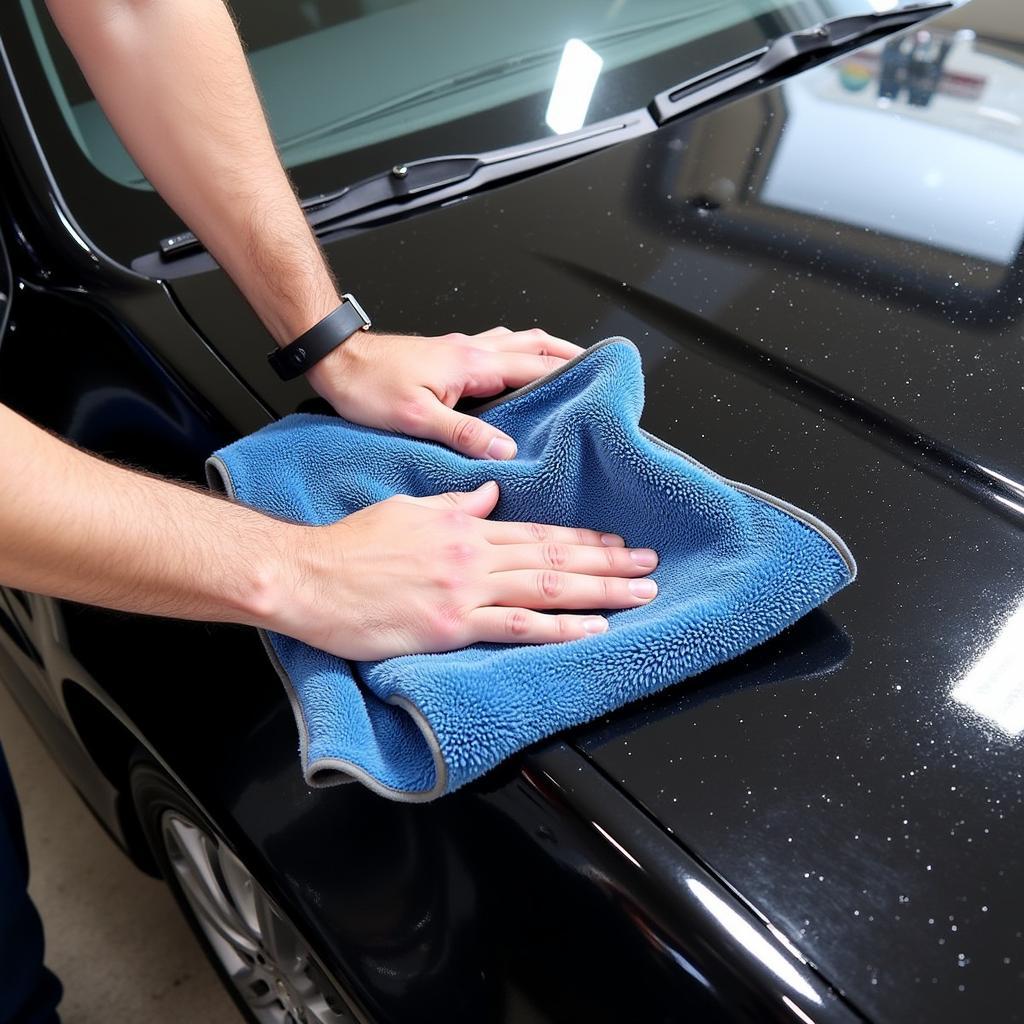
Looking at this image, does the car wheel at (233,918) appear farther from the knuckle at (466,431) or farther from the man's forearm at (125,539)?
the knuckle at (466,431)

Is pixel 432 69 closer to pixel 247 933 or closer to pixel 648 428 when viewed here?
pixel 648 428

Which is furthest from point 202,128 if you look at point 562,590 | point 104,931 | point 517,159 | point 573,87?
point 104,931

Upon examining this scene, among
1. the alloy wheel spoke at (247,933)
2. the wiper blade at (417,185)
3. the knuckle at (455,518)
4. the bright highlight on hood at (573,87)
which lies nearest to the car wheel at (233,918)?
the alloy wheel spoke at (247,933)

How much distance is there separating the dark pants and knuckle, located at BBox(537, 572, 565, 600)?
67 cm

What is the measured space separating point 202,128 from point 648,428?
0.58m

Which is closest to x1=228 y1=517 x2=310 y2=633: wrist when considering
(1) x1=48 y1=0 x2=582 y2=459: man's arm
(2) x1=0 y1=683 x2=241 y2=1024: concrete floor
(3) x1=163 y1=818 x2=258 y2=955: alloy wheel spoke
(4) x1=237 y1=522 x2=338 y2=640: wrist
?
(4) x1=237 y1=522 x2=338 y2=640: wrist

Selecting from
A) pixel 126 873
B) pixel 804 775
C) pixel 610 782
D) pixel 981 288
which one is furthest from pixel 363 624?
pixel 126 873

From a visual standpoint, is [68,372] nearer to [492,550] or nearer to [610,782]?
[492,550]

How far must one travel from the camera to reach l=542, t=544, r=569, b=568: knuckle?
33.0 inches

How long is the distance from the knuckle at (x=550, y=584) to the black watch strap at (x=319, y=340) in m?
0.35

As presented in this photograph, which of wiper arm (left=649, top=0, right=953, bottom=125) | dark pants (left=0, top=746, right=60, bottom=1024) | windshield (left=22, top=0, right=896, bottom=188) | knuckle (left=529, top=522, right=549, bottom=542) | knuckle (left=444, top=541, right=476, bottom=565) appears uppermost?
wiper arm (left=649, top=0, right=953, bottom=125)

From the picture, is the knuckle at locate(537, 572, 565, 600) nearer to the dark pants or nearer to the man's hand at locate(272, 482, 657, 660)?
the man's hand at locate(272, 482, 657, 660)

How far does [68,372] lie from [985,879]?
0.97 m

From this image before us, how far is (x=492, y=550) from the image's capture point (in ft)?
2.79
